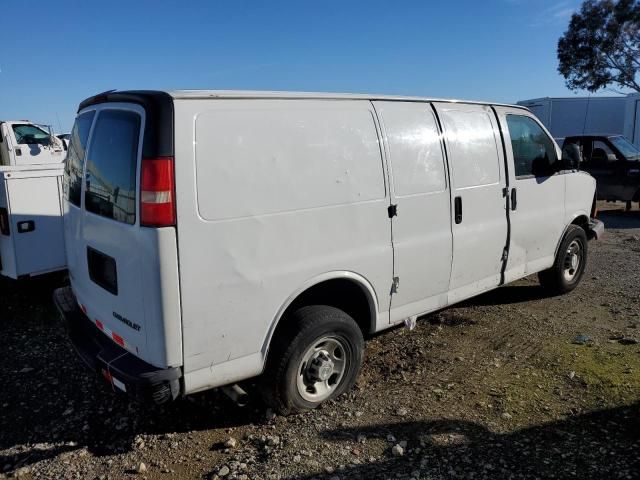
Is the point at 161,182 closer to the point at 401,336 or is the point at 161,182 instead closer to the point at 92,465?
the point at 92,465

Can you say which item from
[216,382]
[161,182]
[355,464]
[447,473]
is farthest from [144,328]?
[447,473]

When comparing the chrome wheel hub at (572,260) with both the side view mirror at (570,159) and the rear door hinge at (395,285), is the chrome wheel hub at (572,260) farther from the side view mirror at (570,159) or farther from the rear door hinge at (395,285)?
the rear door hinge at (395,285)

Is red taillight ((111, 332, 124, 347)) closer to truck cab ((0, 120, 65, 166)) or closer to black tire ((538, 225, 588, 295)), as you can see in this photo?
black tire ((538, 225, 588, 295))

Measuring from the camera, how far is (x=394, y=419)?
360 cm

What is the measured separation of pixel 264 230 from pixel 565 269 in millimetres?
4265

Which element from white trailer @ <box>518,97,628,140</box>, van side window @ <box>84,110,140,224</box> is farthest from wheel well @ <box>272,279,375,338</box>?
white trailer @ <box>518,97,628,140</box>

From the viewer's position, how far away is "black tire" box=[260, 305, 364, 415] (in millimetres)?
3379

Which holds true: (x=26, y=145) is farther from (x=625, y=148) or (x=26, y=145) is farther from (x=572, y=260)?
(x=625, y=148)

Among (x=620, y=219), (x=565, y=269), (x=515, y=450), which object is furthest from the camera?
(x=620, y=219)

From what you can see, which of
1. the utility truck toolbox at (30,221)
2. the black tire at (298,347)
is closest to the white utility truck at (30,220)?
the utility truck toolbox at (30,221)

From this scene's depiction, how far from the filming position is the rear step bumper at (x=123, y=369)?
9.49ft

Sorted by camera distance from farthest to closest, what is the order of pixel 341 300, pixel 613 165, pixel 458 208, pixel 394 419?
1. pixel 613 165
2. pixel 458 208
3. pixel 341 300
4. pixel 394 419

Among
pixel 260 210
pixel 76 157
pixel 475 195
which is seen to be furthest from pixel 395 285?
pixel 76 157

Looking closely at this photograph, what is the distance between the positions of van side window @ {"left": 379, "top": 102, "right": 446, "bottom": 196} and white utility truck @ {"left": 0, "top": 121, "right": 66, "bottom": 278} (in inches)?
143
